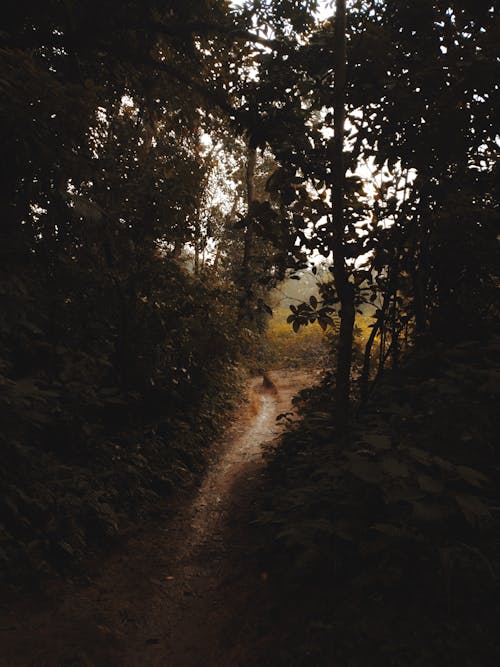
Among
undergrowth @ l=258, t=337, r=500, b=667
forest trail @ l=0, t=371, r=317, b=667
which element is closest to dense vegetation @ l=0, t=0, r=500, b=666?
undergrowth @ l=258, t=337, r=500, b=667

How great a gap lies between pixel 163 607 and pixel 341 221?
448 cm

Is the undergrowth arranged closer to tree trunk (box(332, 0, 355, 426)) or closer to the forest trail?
the forest trail

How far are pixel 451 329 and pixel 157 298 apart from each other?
4.81m

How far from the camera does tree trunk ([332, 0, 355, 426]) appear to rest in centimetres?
465

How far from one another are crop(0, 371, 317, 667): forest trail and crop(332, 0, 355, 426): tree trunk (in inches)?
87.4

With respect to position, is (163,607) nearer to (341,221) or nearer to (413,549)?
(413,549)

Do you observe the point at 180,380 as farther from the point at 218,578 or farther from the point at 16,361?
the point at 218,578

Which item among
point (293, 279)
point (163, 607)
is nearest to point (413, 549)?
point (163, 607)

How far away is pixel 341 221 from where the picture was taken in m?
4.81

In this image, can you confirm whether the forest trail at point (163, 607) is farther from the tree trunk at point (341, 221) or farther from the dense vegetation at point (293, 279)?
the tree trunk at point (341, 221)

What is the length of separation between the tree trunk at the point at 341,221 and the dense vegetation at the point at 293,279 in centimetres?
3

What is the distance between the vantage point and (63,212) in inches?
150

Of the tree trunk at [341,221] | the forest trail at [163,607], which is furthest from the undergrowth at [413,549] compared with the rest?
the tree trunk at [341,221]

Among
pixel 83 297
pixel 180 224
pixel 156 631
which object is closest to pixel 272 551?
pixel 156 631
